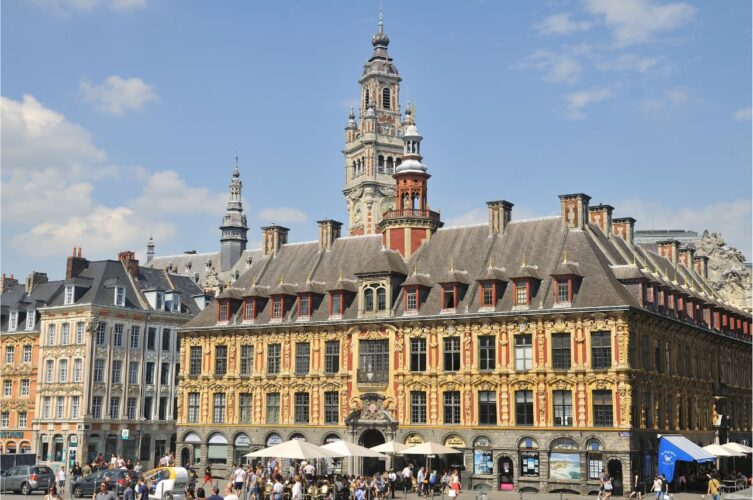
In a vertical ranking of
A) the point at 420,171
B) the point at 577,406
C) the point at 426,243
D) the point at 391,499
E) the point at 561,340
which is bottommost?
the point at 391,499

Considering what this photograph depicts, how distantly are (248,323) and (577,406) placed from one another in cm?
2215

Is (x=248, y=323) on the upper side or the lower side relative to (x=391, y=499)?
upper

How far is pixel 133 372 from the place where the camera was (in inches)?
2970

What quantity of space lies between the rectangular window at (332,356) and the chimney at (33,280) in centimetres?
3168

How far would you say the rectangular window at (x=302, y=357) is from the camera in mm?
61250

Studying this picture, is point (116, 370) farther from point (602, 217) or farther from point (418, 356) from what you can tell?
point (602, 217)

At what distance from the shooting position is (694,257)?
7519 cm

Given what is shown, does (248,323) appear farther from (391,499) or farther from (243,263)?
(243,263)

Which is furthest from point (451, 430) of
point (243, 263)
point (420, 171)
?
point (243, 263)

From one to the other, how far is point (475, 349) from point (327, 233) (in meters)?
16.4

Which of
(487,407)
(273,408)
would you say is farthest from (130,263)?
(487,407)

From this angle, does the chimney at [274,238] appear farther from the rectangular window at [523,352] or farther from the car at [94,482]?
the car at [94,482]

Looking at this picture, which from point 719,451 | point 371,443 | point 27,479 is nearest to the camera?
point 27,479

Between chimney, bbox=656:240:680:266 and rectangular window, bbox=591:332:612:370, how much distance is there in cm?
2082
